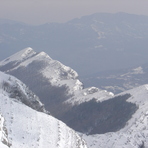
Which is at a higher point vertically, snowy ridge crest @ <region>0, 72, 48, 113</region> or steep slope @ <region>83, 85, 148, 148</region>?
snowy ridge crest @ <region>0, 72, 48, 113</region>

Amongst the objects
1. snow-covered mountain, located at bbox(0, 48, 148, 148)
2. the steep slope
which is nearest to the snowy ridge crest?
snow-covered mountain, located at bbox(0, 48, 148, 148)

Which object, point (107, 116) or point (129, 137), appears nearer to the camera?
point (129, 137)

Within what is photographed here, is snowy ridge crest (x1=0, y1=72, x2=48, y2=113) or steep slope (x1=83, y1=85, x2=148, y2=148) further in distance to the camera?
snowy ridge crest (x1=0, y1=72, x2=48, y2=113)

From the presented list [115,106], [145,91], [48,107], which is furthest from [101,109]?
[48,107]

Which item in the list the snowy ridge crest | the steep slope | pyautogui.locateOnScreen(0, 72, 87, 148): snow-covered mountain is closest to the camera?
pyautogui.locateOnScreen(0, 72, 87, 148): snow-covered mountain

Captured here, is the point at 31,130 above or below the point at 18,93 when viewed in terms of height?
above

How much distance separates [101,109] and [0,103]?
91.7 meters

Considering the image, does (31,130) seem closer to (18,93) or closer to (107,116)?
(18,93)

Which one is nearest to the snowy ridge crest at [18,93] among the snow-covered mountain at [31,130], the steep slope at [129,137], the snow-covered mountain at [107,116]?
the snow-covered mountain at [107,116]

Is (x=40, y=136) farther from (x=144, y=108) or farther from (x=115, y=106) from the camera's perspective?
(x=115, y=106)


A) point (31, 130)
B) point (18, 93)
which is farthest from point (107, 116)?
point (31, 130)

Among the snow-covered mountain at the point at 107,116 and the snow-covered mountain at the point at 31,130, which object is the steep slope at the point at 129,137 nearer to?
the snow-covered mountain at the point at 107,116

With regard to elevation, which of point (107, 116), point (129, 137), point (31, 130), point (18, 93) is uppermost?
point (31, 130)

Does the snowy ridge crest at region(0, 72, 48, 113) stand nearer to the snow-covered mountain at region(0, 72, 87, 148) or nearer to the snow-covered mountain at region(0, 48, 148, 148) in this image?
the snow-covered mountain at region(0, 48, 148, 148)
